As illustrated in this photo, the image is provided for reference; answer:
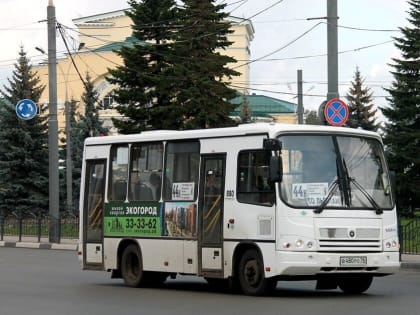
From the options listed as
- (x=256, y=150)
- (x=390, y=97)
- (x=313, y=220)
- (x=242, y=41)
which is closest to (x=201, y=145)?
(x=256, y=150)

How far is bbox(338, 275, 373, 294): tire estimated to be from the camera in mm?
15641

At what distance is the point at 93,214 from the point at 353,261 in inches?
248

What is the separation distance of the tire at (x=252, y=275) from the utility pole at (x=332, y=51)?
849cm

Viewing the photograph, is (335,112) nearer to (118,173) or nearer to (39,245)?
(118,173)

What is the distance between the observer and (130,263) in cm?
1789

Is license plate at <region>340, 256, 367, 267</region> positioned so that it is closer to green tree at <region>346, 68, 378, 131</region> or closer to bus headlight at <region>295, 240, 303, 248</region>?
bus headlight at <region>295, 240, 303, 248</region>

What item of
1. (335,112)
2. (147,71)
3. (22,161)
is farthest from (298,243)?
(22,161)

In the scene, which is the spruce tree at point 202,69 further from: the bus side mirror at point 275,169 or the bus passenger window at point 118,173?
the bus side mirror at point 275,169

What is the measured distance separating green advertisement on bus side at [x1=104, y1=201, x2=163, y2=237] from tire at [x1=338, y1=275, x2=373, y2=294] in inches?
138

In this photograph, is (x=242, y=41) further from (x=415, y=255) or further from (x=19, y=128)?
(x=415, y=255)

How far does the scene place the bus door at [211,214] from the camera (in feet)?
51.4

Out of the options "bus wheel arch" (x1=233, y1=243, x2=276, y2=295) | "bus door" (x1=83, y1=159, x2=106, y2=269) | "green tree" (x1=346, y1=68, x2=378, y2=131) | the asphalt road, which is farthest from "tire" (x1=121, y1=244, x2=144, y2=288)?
"green tree" (x1=346, y1=68, x2=378, y2=131)

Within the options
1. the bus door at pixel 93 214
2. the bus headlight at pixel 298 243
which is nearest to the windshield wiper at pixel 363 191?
the bus headlight at pixel 298 243

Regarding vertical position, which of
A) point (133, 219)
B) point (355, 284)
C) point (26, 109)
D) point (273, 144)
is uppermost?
point (26, 109)
